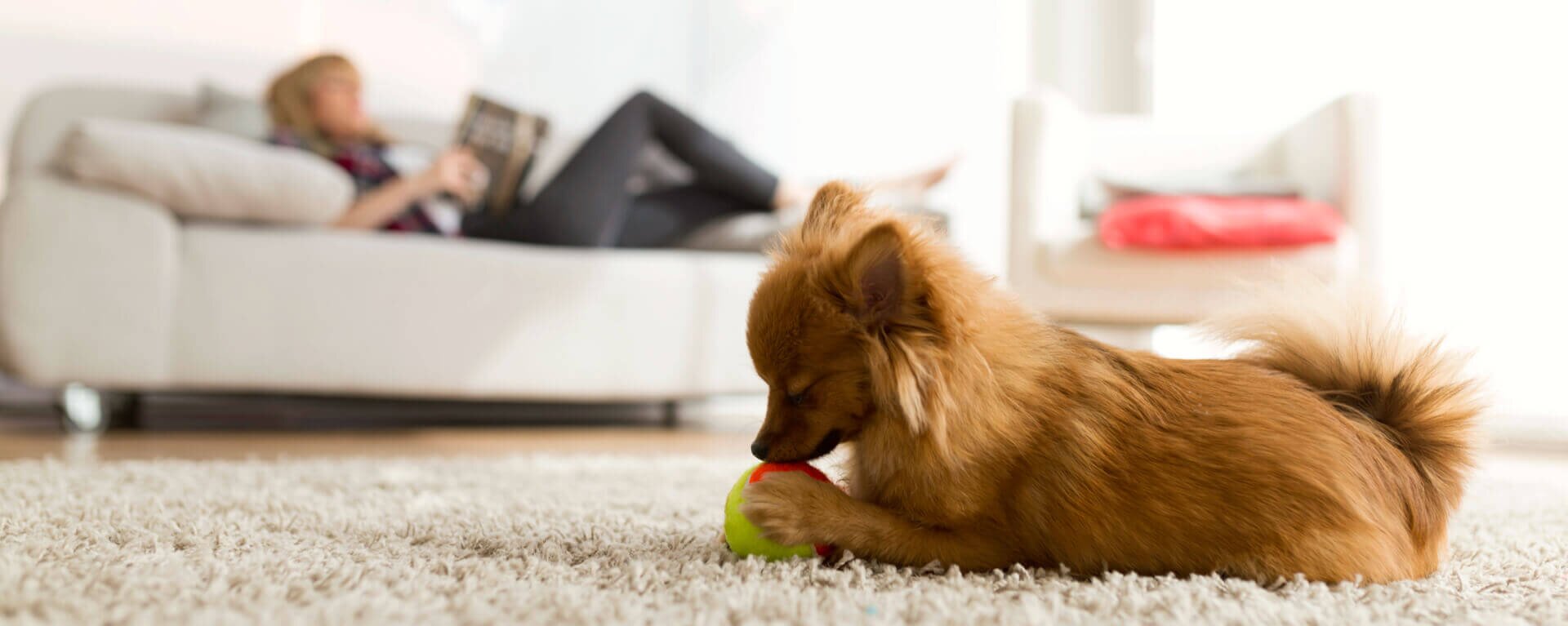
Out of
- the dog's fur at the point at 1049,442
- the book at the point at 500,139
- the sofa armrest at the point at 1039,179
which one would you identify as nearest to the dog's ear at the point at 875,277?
the dog's fur at the point at 1049,442

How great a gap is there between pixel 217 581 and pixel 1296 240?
300 cm

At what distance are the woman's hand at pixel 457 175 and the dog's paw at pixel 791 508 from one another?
89.5 inches

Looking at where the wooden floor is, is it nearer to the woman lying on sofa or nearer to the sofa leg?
the sofa leg

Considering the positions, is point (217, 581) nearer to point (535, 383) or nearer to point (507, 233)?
point (535, 383)

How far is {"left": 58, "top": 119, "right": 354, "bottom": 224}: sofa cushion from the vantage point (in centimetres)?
236

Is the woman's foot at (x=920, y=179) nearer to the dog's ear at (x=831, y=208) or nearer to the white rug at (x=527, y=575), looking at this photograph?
the white rug at (x=527, y=575)

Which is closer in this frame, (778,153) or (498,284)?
(498,284)

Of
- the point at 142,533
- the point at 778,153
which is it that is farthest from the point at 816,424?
the point at 778,153

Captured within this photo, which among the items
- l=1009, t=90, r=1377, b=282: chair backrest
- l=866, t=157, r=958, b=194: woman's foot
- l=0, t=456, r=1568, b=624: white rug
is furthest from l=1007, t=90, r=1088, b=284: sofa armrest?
l=0, t=456, r=1568, b=624: white rug

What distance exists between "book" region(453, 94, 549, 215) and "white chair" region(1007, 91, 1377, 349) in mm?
1633

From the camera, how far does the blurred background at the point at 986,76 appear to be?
11.2 ft

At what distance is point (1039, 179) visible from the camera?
3.53 metres

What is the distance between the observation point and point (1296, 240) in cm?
304

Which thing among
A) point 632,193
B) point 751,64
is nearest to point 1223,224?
point 632,193
